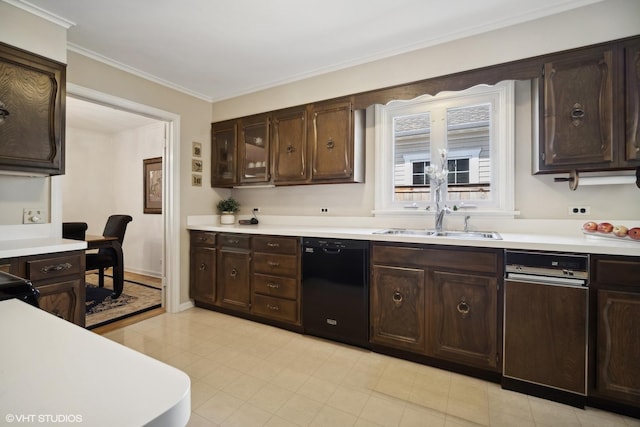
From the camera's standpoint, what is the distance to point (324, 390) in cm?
196

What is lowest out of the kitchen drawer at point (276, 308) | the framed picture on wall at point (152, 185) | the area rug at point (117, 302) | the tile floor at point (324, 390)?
the tile floor at point (324, 390)

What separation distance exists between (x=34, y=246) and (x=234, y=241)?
5.08 feet

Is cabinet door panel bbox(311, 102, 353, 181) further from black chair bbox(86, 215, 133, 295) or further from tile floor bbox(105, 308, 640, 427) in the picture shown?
black chair bbox(86, 215, 133, 295)

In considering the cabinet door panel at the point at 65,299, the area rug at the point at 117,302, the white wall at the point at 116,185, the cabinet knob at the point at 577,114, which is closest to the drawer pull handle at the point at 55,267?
the cabinet door panel at the point at 65,299

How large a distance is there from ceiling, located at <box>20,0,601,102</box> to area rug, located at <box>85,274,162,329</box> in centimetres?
261

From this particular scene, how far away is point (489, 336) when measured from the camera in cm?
200

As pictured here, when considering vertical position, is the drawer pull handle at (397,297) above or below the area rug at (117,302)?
above

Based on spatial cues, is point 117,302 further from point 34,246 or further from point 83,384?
point 83,384

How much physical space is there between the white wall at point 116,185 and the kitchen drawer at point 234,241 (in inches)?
88.4

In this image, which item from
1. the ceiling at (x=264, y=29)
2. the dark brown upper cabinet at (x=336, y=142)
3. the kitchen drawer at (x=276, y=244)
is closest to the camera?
the ceiling at (x=264, y=29)

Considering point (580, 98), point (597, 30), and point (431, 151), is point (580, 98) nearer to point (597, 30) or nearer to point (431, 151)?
point (597, 30)

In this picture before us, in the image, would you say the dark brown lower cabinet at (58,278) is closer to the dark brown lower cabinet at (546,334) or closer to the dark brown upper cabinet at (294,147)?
the dark brown upper cabinet at (294,147)

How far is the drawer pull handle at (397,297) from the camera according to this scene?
90.7 inches

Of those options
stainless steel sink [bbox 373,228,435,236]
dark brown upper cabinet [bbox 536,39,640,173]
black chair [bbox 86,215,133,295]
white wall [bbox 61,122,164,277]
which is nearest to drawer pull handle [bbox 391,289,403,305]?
stainless steel sink [bbox 373,228,435,236]
